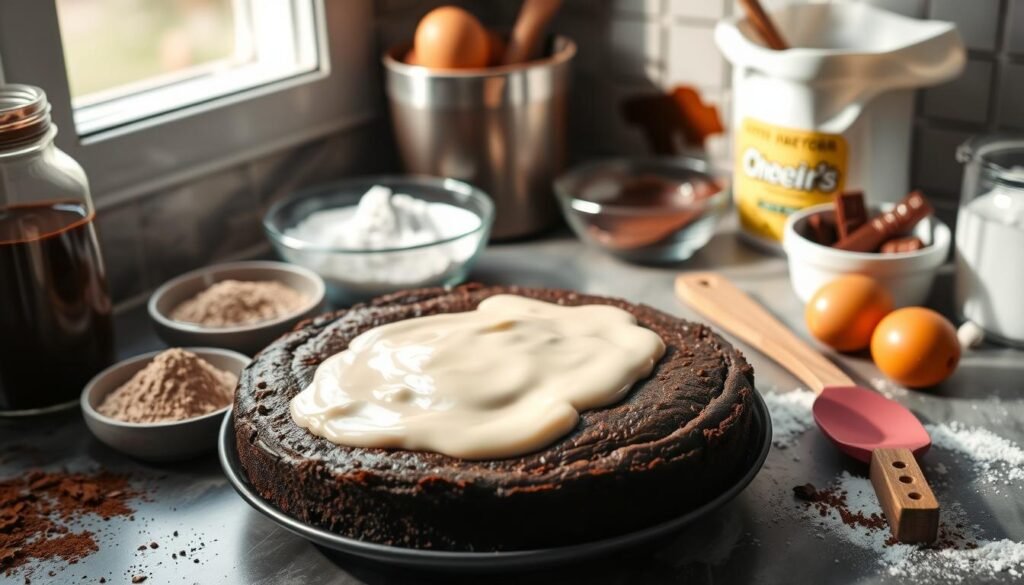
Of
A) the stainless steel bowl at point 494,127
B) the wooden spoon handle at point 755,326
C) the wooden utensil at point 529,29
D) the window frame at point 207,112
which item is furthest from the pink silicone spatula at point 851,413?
the window frame at point 207,112

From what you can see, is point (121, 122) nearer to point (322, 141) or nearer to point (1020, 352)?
point (322, 141)

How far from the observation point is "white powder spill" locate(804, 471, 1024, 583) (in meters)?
0.79

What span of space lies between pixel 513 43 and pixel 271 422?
2.44 feet

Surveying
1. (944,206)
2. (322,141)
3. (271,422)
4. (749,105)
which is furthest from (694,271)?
(271,422)

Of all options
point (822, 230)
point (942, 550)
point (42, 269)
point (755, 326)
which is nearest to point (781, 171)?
point (822, 230)

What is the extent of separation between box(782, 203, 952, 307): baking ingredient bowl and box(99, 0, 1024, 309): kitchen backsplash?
19 cm

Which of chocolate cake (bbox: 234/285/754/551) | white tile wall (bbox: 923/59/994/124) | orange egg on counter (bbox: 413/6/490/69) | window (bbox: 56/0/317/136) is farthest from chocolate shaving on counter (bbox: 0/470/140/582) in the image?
white tile wall (bbox: 923/59/994/124)

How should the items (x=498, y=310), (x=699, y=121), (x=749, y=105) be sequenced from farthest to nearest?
(x=699, y=121)
(x=749, y=105)
(x=498, y=310)

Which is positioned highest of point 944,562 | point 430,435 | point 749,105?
point 749,105

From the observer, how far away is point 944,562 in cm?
80

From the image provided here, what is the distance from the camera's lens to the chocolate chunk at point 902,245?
3.80 feet

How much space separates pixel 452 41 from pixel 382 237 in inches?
10.7

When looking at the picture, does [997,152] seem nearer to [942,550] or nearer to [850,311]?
[850,311]

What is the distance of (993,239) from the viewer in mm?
1092
